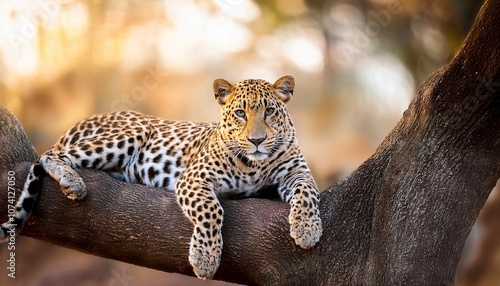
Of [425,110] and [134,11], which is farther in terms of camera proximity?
[134,11]

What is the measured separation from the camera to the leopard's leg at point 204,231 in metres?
5.79

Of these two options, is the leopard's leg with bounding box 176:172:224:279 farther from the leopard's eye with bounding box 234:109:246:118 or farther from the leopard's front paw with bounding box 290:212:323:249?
the leopard's eye with bounding box 234:109:246:118

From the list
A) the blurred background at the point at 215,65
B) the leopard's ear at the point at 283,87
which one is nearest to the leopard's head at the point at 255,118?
the leopard's ear at the point at 283,87

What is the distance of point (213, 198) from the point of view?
6137 mm

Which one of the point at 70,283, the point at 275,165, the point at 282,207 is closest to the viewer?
the point at 282,207

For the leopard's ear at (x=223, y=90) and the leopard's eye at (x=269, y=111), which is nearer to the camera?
the leopard's eye at (x=269, y=111)

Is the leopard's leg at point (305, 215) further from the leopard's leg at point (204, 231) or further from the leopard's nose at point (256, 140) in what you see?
the leopard's leg at point (204, 231)

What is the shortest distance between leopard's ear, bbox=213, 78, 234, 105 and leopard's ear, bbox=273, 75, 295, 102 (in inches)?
16.1

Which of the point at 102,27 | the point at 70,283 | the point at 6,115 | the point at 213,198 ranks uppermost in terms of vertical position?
the point at 102,27

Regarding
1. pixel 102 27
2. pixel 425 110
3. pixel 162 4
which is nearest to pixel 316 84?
pixel 162 4

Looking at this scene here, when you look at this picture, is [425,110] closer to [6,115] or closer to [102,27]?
[6,115]

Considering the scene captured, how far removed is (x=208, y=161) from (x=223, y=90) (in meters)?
0.67

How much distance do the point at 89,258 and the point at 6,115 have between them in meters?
6.06

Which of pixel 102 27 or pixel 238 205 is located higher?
pixel 102 27
